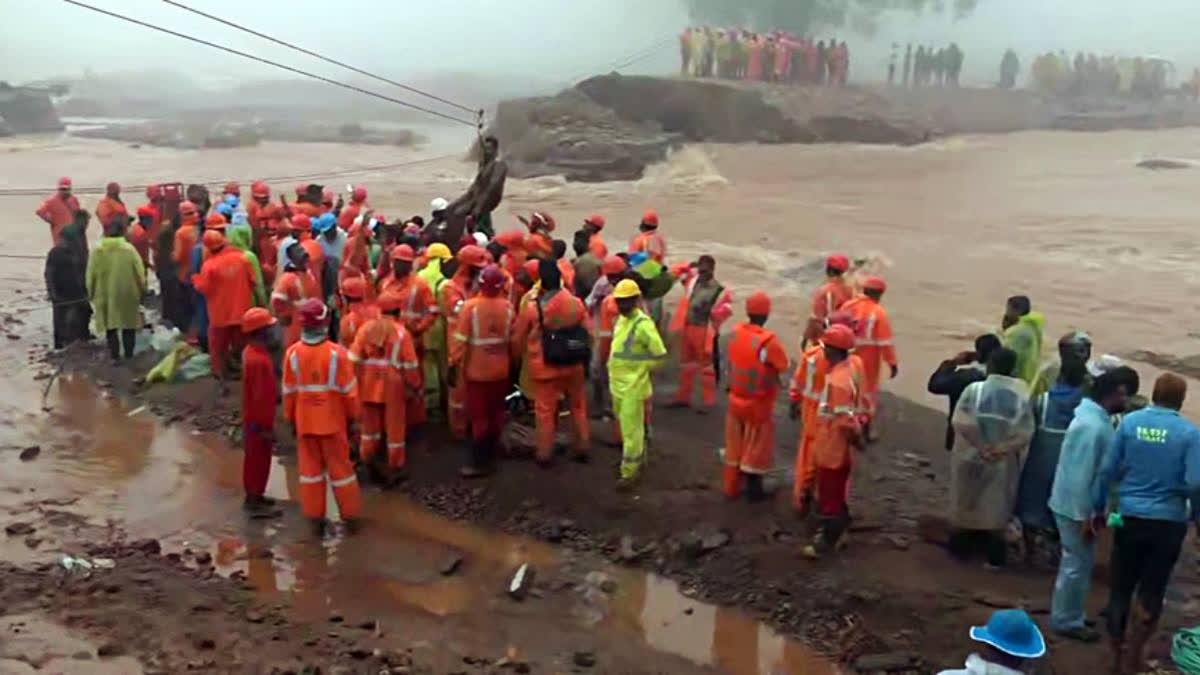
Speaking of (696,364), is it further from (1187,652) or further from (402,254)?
(1187,652)

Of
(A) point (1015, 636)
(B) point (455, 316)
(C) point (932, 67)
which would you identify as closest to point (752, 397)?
(B) point (455, 316)

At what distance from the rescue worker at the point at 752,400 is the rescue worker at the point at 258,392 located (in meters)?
3.21

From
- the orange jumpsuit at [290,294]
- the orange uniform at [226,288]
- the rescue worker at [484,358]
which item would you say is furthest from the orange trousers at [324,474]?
the orange uniform at [226,288]

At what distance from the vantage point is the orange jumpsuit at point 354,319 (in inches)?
349

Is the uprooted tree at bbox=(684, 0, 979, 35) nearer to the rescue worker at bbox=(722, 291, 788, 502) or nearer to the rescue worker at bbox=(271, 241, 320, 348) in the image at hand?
the rescue worker at bbox=(271, 241, 320, 348)

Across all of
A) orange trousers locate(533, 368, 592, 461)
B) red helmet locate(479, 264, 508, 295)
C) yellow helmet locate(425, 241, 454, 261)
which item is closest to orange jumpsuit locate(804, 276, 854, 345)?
orange trousers locate(533, 368, 592, 461)

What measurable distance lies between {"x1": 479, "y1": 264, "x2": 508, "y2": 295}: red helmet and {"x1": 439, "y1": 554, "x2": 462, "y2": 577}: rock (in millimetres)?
1996

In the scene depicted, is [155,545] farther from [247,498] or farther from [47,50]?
[47,50]

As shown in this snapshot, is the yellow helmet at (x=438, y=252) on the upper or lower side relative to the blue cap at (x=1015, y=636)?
upper

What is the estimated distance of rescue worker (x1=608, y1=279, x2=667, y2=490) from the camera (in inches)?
324

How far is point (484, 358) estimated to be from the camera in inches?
335

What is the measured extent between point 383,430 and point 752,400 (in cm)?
293

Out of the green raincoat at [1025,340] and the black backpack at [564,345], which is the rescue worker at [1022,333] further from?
the black backpack at [564,345]

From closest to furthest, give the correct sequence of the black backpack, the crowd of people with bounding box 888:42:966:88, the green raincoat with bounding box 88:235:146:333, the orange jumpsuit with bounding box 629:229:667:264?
the black backpack
the orange jumpsuit with bounding box 629:229:667:264
the green raincoat with bounding box 88:235:146:333
the crowd of people with bounding box 888:42:966:88
